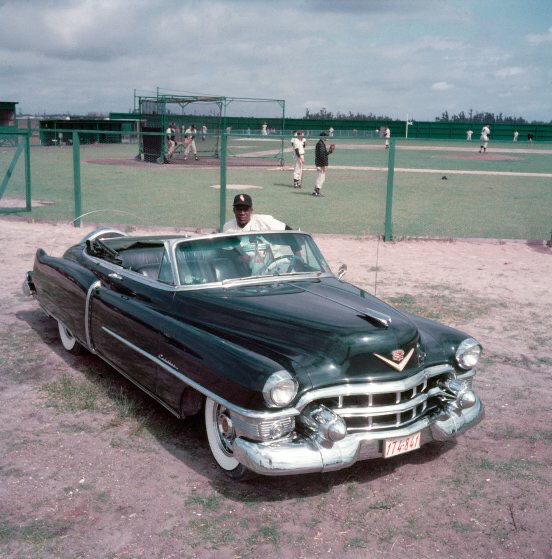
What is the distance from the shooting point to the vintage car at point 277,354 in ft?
13.6

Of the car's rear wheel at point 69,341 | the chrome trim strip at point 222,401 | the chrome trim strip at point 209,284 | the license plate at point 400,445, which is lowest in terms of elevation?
the car's rear wheel at point 69,341

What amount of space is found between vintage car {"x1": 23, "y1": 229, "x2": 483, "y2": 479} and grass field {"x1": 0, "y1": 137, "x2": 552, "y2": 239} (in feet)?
12.7

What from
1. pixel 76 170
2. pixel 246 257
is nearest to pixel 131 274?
pixel 246 257

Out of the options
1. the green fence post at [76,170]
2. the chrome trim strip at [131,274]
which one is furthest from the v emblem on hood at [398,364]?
the green fence post at [76,170]

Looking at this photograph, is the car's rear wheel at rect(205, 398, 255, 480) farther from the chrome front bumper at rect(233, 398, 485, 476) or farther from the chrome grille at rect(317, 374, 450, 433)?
the chrome grille at rect(317, 374, 450, 433)

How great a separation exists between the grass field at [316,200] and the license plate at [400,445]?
5.66 m

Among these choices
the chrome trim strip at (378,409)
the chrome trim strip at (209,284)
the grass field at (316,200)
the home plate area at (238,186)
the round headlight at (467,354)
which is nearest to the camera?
the chrome trim strip at (378,409)

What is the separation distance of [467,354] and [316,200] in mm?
14809

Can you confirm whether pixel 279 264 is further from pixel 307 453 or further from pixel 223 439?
pixel 307 453

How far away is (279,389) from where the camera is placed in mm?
4105

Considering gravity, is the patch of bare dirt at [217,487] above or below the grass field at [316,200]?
below

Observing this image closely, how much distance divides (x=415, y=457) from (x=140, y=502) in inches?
75.1

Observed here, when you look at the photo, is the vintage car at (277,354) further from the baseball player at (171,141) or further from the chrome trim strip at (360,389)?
the baseball player at (171,141)

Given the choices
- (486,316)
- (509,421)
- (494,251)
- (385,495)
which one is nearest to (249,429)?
(385,495)
